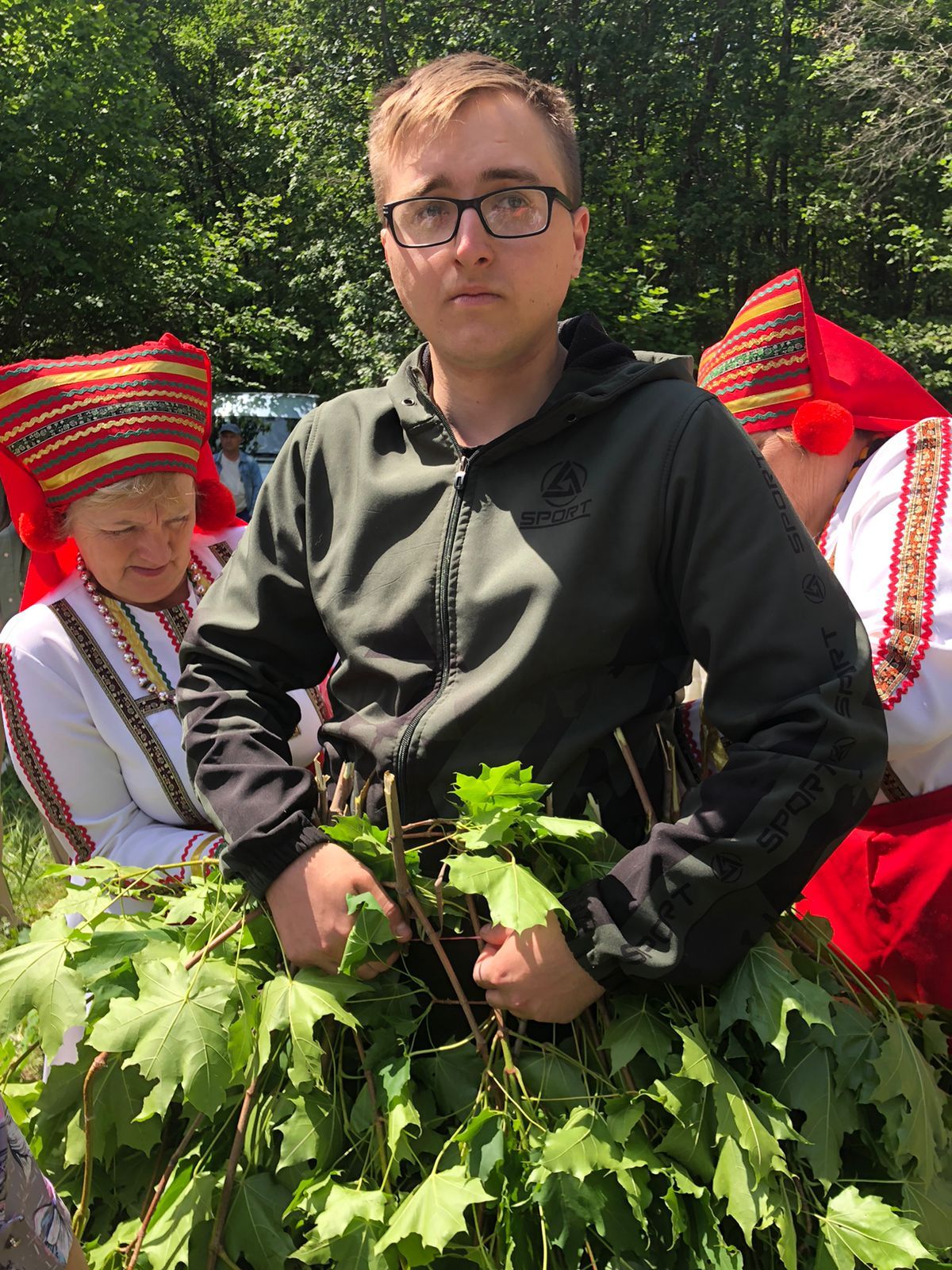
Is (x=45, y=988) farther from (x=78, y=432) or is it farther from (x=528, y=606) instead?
(x=78, y=432)

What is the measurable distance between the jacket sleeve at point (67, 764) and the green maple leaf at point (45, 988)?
73 cm

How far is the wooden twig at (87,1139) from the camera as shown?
1.59 metres

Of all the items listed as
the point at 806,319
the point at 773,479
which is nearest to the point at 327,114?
the point at 806,319

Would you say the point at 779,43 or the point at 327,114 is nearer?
the point at 327,114

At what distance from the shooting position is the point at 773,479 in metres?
1.56

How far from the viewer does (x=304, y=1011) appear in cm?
154

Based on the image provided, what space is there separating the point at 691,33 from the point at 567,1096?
19090mm

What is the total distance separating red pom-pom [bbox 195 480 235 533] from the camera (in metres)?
2.93

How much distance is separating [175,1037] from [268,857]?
0.26 meters

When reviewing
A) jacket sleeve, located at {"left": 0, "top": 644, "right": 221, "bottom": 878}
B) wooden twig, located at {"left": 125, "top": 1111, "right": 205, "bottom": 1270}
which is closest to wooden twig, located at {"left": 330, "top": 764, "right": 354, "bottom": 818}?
wooden twig, located at {"left": 125, "top": 1111, "right": 205, "bottom": 1270}

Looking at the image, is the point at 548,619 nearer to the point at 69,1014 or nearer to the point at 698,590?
the point at 698,590

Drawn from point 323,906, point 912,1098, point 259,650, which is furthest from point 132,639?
point 912,1098

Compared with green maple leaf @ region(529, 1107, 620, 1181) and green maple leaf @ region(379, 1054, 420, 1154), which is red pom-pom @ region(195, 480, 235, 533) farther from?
green maple leaf @ region(529, 1107, 620, 1181)

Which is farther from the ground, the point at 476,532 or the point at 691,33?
the point at 691,33
